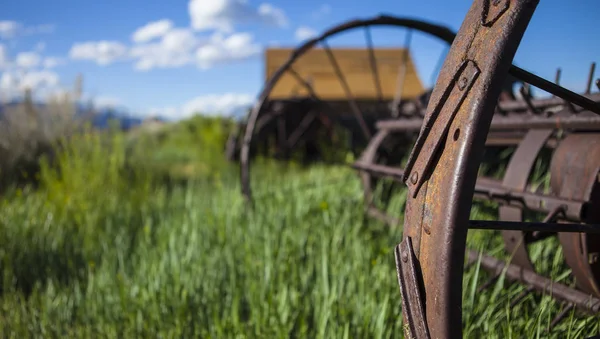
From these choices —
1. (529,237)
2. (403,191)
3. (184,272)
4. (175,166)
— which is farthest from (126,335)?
(175,166)

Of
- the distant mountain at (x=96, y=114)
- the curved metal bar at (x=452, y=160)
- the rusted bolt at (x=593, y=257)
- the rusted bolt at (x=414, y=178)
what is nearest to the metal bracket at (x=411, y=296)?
the curved metal bar at (x=452, y=160)

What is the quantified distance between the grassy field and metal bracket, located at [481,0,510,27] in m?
0.93

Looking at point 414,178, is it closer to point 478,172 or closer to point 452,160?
point 452,160

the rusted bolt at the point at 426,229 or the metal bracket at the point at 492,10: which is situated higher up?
the metal bracket at the point at 492,10

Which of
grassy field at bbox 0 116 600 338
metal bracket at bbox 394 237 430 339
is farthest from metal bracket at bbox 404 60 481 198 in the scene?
grassy field at bbox 0 116 600 338

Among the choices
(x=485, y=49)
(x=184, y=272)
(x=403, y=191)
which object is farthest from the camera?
(x=403, y=191)

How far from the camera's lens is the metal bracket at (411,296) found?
1109mm

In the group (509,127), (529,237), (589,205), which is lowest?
(529,237)

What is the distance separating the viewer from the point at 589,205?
1.71m

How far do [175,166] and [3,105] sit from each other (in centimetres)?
231

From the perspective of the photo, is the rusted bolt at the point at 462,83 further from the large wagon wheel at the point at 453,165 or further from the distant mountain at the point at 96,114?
the distant mountain at the point at 96,114

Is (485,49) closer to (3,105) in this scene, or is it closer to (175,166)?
(3,105)

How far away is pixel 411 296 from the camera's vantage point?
3.74 ft

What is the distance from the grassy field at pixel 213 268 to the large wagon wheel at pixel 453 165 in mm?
615
